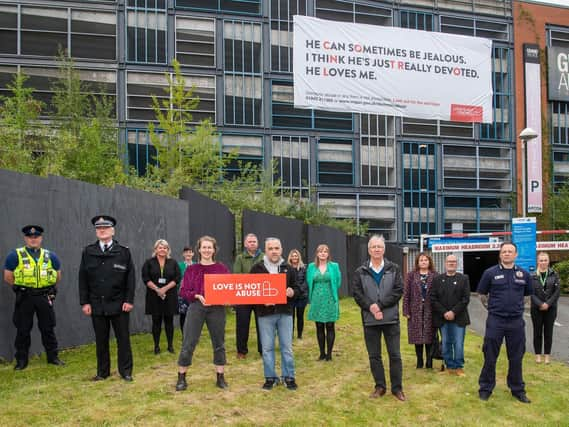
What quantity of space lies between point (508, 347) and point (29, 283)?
Result: 5.83 m

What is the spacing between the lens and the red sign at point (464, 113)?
26141 millimetres

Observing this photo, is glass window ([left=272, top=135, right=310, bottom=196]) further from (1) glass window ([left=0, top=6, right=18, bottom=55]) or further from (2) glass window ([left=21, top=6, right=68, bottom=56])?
(1) glass window ([left=0, top=6, right=18, bottom=55])

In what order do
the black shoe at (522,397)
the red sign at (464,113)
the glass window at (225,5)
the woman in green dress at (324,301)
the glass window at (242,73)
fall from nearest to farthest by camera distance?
the black shoe at (522,397) < the woman in green dress at (324,301) < the red sign at (464,113) < the glass window at (225,5) < the glass window at (242,73)

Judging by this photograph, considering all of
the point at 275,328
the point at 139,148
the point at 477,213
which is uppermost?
the point at 139,148

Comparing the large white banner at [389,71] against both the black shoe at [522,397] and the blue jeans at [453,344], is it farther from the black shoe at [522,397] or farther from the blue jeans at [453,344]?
the black shoe at [522,397]

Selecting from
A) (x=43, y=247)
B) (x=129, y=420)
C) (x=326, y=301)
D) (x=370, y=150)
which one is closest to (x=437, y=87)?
(x=370, y=150)

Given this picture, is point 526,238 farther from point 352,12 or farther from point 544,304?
point 352,12

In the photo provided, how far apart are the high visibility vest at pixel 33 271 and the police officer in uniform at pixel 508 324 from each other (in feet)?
17.8

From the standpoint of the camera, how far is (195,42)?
3631 centimetres

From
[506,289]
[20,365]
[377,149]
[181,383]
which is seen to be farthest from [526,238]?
[377,149]

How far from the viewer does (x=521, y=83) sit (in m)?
43.5

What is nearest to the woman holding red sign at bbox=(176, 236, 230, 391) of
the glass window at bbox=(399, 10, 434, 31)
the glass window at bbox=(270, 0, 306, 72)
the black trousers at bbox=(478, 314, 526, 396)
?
the black trousers at bbox=(478, 314, 526, 396)

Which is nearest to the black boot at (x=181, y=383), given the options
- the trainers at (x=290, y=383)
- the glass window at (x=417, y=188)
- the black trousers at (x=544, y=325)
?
the trainers at (x=290, y=383)

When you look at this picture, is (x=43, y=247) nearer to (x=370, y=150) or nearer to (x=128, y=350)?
(x=128, y=350)
